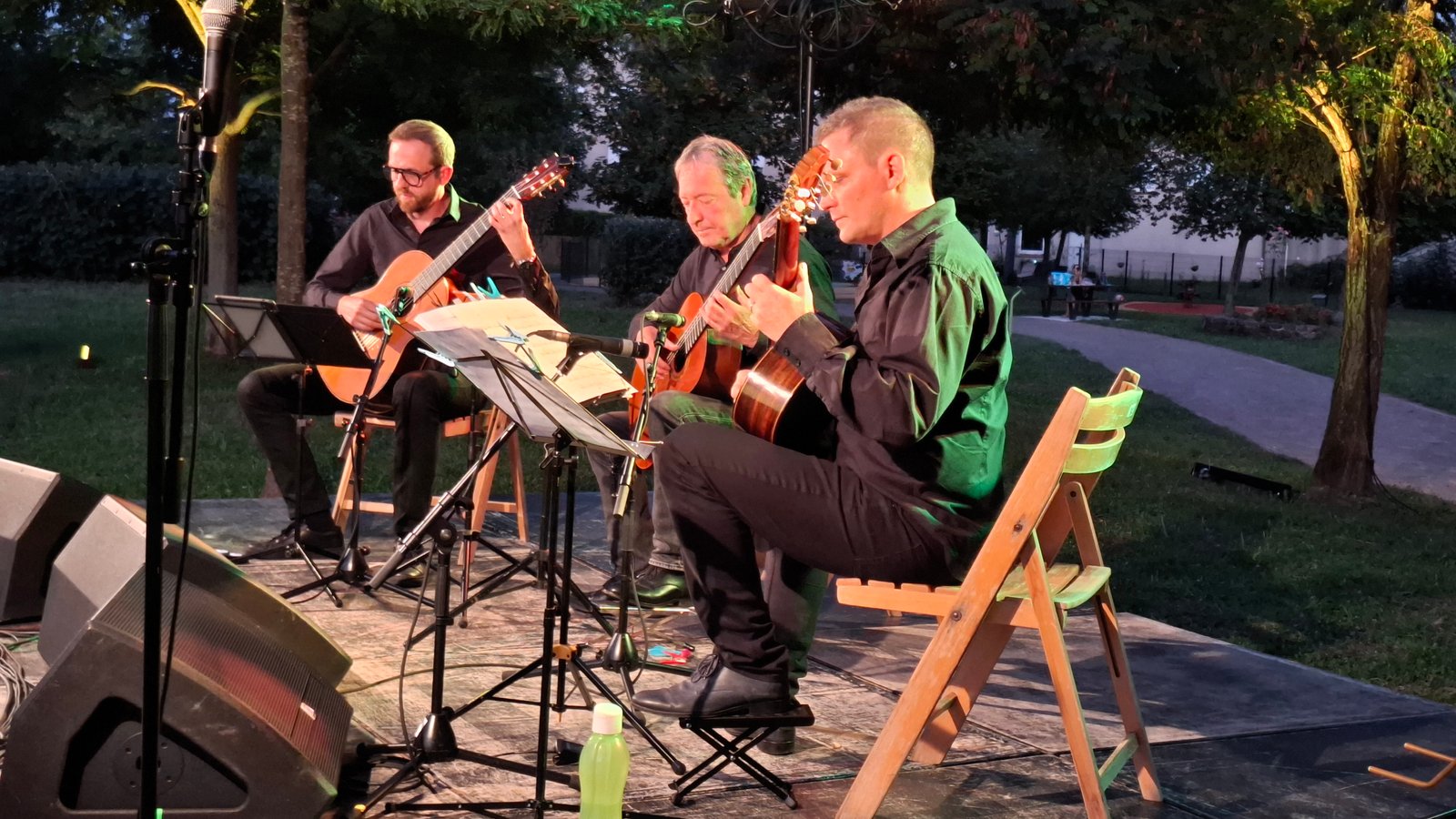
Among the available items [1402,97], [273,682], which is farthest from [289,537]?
[1402,97]

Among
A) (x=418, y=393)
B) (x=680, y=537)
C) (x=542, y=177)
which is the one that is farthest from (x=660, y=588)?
(x=680, y=537)

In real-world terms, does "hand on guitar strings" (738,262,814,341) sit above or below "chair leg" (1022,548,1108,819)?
above

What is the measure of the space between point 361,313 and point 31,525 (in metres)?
1.47

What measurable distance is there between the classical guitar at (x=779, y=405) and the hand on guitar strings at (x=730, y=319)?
0.28 metres

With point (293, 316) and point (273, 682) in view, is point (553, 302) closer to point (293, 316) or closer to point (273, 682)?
point (293, 316)

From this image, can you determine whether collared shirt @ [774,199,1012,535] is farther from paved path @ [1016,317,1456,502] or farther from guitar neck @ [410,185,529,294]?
paved path @ [1016,317,1456,502]

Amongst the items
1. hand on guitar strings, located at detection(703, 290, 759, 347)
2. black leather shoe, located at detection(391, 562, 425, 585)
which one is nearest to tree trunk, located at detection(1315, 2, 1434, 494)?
hand on guitar strings, located at detection(703, 290, 759, 347)

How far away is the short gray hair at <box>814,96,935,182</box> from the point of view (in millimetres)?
3531

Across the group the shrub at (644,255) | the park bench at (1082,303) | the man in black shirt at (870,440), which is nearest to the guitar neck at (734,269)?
the man in black shirt at (870,440)

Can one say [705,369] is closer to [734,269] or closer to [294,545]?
[734,269]

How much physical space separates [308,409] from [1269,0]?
512 centimetres

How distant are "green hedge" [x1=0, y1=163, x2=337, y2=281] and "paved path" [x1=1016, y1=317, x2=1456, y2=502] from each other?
1286 centimetres

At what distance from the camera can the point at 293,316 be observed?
203 inches

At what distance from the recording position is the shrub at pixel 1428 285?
32312mm
